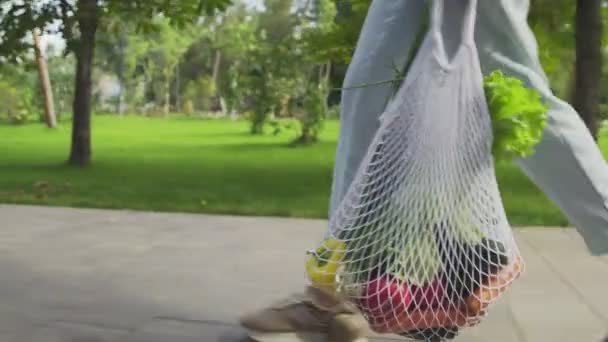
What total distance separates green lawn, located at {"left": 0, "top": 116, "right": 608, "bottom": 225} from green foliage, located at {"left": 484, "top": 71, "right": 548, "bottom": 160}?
14.7 feet

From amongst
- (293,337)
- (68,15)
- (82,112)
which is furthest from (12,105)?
(293,337)

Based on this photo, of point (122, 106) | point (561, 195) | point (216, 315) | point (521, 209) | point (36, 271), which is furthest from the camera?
point (122, 106)

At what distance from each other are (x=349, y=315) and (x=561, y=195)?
82 cm

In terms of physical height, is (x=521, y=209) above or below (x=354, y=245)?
below

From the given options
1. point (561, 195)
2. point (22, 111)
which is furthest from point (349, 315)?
point (22, 111)

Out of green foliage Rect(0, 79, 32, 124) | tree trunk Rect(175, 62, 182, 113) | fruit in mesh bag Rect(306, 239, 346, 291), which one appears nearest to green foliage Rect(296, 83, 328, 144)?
green foliage Rect(0, 79, 32, 124)

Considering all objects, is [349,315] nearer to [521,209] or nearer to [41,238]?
[41,238]

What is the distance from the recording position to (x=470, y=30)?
2049 millimetres

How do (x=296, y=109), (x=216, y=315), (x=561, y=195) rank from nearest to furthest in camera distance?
(x=561, y=195)
(x=216, y=315)
(x=296, y=109)

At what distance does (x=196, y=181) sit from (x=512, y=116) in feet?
26.0

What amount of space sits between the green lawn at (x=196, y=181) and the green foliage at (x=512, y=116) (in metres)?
4.49

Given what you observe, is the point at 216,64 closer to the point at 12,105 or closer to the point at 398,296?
the point at 12,105

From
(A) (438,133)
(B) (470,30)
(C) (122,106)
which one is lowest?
(C) (122,106)

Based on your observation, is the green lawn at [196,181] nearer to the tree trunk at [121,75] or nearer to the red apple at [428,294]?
the red apple at [428,294]
